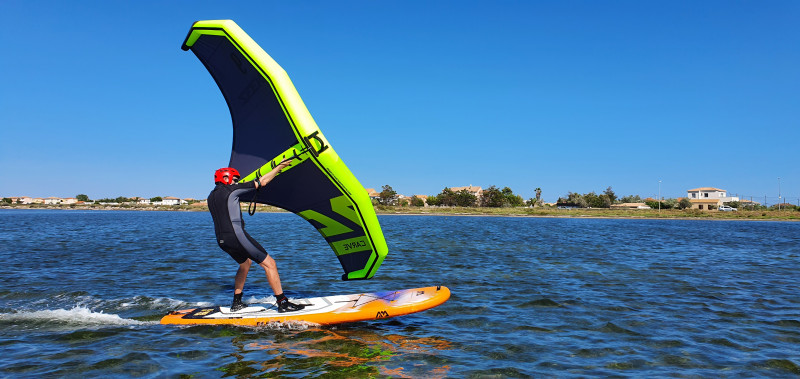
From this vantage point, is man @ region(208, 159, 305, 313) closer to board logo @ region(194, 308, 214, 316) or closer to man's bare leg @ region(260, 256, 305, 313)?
man's bare leg @ region(260, 256, 305, 313)

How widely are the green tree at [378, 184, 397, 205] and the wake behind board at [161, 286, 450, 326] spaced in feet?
471

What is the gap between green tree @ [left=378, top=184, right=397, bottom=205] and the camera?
501 ft

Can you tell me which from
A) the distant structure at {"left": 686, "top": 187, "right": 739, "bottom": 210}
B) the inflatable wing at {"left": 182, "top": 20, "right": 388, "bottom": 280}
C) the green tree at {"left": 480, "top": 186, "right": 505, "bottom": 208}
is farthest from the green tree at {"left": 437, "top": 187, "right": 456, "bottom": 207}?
the inflatable wing at {"left": 182, "top": 20, "right": 388, "bottom": 280}

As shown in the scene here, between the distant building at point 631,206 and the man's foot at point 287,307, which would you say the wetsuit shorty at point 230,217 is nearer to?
the man's foot at point 287,307

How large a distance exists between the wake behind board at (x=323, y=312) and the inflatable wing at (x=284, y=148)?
707 millimetres

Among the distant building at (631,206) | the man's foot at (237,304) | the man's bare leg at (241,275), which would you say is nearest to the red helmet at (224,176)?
the man's bare leg at (241,275)

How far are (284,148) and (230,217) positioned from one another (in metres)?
1.52

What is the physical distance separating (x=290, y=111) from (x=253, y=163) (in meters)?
2.06

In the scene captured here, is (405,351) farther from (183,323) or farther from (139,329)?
(139,329)

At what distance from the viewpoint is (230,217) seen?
7.99 meters

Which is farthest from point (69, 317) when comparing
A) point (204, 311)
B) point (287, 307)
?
point (287, 307)

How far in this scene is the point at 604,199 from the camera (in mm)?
140375

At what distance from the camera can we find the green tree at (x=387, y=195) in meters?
153

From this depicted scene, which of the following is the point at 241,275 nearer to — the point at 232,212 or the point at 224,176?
the point at 232,212
